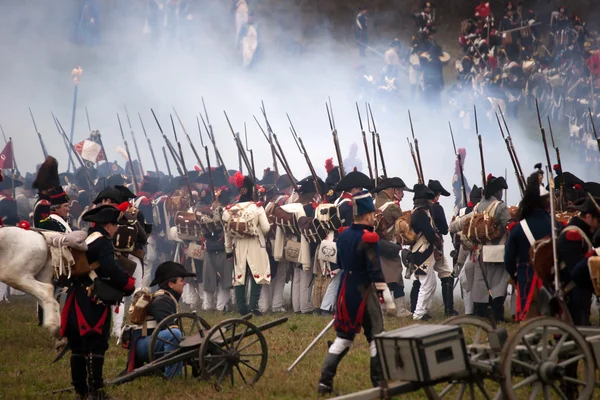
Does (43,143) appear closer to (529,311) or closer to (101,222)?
(101,222)

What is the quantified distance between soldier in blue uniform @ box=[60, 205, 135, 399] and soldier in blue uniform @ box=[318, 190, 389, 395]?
63.4 inches

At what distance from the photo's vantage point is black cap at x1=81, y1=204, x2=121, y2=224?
6.55m

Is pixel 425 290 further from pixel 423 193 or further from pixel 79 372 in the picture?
pixel 79 372

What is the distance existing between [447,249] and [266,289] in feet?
16.6

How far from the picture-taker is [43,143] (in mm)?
24000

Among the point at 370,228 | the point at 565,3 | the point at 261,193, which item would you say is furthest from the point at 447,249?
the point at 370,228

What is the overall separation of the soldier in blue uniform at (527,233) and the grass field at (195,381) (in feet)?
3.95

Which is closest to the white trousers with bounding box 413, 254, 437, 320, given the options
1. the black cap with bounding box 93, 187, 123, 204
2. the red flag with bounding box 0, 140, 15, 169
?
the black cap with bounding box 93, 187, 123, 204

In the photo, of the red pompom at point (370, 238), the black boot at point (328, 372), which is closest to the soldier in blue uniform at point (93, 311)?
the black boot at point (328, 372)

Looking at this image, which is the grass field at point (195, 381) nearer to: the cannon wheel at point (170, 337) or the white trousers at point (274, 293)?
the cannon wheel at point (170, 337)

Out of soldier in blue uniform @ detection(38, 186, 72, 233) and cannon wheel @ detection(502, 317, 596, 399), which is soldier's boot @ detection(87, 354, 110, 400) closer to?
soldier in blue uniform @ detection(38, 186, 72, 233)

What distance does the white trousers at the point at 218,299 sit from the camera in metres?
13.1

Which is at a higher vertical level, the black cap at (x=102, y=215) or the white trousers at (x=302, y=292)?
the black cap at (x=102, y=215)

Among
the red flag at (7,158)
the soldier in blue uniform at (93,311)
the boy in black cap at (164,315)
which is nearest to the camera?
the soldier in blue uniform at (93,311)
